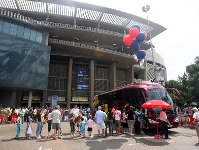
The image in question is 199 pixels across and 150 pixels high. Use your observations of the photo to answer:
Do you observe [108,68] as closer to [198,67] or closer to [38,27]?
[38,27]

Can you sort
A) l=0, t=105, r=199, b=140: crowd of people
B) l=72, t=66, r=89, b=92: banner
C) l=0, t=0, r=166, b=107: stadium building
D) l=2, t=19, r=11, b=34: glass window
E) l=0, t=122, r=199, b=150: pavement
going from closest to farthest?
l=0, t=122, r=199, b=150: pavement → l=0, t=105, r=199, b=140: crowd of people → l=2, t=19, r=11, b=34: glass window → l=0, t=0, r=166, b=107: stadium building → l=72, t=66, r=89, b=92: banner

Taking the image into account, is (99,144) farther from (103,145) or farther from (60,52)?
(60,52)

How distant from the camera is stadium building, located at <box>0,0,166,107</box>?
92.5ft

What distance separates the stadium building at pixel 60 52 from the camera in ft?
A: 92.5

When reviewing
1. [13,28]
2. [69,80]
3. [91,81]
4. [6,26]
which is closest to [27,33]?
[13,28]

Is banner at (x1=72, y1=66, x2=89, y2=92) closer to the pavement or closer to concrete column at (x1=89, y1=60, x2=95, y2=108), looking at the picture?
concrete column at (x1=89, y1=60, x2=95, y2=108)

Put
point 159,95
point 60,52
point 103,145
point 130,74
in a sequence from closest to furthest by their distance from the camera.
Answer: point 103,145
point 159,95
point 60,52
point 130,74

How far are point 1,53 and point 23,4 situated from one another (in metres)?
16.3

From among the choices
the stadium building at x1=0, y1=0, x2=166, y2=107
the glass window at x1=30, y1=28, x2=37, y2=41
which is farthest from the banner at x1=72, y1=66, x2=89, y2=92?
the glass window at x1=30, y1=28, x2=37, y2=41

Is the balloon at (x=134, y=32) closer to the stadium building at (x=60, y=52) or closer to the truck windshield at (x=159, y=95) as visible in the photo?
the truck windshield at (x=159, y=95)

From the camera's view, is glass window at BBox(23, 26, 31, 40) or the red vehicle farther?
glass window at BBox(23, 26, 31, 40)

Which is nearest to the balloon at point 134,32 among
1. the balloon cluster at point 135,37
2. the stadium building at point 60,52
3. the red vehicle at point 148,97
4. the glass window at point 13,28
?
the balloon cluster at point 135,37

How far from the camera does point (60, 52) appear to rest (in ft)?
123

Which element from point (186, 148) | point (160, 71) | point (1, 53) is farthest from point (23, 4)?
point (186, 148)
